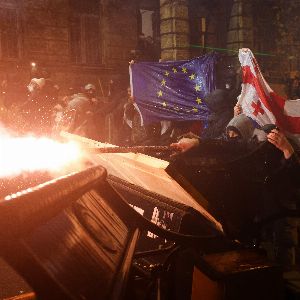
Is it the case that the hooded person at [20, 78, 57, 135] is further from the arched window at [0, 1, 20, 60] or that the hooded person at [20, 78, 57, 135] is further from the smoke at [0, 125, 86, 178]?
the smoke at [0, 125, 86, 178]

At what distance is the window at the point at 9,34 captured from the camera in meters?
16.3

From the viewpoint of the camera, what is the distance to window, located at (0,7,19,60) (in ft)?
53.4

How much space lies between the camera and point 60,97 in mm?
16531

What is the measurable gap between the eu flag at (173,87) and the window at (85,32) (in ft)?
27.1

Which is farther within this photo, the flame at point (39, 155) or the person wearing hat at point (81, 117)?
the person wearing hat at point (81, 117)

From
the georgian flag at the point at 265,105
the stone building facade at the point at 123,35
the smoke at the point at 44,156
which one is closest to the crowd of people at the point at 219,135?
the georgian flag at the point at 265,105

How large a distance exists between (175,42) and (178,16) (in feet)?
3.53

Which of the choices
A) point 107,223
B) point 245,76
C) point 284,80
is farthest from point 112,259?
point 284,80

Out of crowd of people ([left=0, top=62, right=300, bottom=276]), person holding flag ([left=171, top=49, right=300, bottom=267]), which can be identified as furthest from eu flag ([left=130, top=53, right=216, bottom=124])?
person holding flag ([left=171, top=49, right=300, bottom=267])

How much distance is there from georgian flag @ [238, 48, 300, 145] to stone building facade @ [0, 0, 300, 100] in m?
9.26

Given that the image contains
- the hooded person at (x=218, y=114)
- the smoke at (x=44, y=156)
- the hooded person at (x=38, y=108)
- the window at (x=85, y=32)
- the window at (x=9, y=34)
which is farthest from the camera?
the window at (x=85, y=32)

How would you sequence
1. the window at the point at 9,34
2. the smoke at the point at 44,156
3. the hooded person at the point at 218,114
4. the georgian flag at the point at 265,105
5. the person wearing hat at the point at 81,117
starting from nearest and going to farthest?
the smoke at the point at 44,156 → the georgian flag at the point at 265,105 → the hooded person at the point at 218,114 → the person wearing hat at the point at 81,117 → the window at the point at 9,34

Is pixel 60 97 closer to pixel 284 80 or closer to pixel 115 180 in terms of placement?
pixel 284 80

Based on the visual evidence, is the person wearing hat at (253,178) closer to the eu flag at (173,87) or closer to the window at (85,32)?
the eu flag at (173,87)
